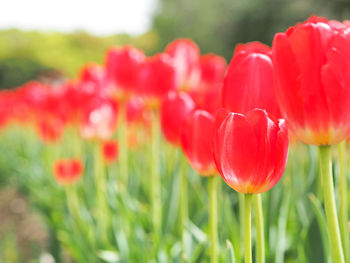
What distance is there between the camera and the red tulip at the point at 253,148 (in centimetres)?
47

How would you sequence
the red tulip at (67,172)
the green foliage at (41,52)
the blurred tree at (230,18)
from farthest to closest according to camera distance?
the green foliage at (41,52) → the blurred tree at (230,18) → the red tulip at (67,172)

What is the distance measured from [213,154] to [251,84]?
0.11m

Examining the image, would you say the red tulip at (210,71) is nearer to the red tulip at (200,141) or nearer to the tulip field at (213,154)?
the tulip field at (213,154)

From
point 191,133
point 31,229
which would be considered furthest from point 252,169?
point 31,229

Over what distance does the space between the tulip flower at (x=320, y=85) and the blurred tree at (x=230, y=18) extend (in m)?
12.4

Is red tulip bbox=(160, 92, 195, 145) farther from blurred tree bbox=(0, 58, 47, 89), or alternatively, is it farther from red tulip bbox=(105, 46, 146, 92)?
blurred tree bbox=(0, 58, 47, 89)

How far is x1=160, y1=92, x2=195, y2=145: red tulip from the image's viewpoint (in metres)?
0.94

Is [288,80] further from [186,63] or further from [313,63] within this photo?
[186,63]

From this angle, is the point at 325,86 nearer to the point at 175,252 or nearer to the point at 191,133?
the point at 191,133

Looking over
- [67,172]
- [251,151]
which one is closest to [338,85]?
[251,151]

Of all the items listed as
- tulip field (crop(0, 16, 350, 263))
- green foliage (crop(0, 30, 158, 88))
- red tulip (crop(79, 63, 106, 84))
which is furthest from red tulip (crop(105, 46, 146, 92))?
green foliage (crop(0, 30, 158, 88))

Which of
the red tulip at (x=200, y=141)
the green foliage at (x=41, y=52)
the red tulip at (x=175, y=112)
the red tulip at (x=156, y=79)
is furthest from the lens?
the green foliage at (x=41, y=52)

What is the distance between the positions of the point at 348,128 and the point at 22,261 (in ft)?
7.32

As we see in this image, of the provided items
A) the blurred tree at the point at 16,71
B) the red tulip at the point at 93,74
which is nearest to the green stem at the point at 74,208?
the red tulip at the point at 93,74
